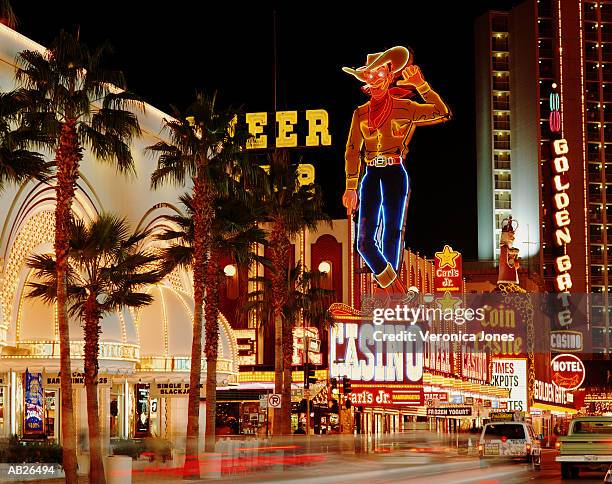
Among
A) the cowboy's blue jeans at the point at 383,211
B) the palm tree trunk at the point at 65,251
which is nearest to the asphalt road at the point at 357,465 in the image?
the palm tree trunk at the point at 65,251

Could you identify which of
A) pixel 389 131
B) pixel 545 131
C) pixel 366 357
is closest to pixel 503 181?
pixel 545 131

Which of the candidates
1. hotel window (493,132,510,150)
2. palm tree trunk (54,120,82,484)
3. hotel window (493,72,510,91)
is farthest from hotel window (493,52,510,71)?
palm tree trunk (54,120,82,484)

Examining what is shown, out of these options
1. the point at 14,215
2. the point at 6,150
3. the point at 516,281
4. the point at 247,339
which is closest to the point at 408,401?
the point at 247,339

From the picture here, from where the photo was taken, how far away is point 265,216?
4144 centimetres

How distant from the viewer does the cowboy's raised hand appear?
66.9 m

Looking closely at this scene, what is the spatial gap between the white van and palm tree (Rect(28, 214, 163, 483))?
13890 millimetres

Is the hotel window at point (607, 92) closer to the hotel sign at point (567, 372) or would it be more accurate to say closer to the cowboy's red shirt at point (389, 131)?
the hotel sign at point (567, 372)

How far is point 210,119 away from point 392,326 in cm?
3079

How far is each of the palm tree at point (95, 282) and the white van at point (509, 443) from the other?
1389 centimetres

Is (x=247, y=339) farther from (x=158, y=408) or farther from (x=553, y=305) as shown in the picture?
(x=553, y=305)

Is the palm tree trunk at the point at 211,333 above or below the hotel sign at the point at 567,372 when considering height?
above

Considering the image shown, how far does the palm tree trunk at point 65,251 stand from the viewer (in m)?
26.8

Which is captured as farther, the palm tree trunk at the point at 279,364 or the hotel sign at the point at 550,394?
the hotel sign at the point at 550,394

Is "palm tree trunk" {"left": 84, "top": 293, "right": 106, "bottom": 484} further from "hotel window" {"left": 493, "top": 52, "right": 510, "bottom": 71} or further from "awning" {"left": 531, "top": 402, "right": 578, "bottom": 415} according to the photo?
"hotel window" {"left": 493, "top": 52, "right": 510, "bottom": 71}
